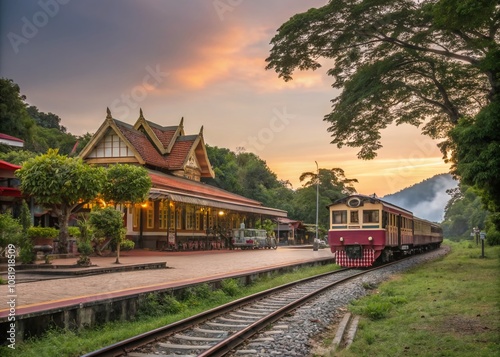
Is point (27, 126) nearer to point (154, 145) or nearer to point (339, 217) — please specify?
point (154, 145)

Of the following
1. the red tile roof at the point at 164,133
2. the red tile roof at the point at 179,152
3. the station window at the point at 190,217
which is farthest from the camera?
the red tile roof at the point at 164,133

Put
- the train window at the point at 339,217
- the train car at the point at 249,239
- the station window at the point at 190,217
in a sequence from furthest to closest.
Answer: the train car at the point at 249,239 → the station window at the point at 190,217 → the train window at the point at 339,217

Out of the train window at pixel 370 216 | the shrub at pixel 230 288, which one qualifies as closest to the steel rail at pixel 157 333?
the shrub at pixel 230 288

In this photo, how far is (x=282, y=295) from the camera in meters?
13.1

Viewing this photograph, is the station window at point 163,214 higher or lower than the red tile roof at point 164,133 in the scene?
lower

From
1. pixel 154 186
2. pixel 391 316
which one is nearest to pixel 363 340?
pixel 391 316

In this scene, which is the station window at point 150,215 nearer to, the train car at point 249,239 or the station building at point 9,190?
the train car at point 249,239

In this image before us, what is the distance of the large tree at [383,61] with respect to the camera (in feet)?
55.1

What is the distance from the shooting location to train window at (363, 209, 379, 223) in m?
20.0

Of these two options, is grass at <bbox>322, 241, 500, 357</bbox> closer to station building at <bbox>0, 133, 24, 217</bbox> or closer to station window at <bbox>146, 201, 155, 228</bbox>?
station building at <bbox>0, 133, 24, 217</bbox>

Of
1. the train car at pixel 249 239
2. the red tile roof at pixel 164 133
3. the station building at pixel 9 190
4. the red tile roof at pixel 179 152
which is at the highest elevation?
the red tile roof at pixel 164 133

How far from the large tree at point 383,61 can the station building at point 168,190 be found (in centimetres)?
1016

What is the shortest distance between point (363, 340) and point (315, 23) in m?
12.3

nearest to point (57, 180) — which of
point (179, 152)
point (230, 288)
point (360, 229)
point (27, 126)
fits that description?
point (230, 288)
